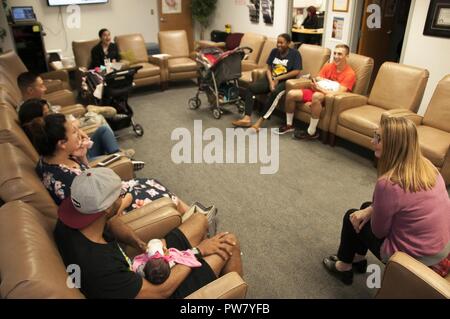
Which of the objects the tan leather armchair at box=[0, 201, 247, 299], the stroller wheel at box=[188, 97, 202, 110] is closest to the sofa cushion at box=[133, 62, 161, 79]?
the stroller wheel at box=[188, 97, 202, 110]

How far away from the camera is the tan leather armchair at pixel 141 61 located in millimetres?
5715

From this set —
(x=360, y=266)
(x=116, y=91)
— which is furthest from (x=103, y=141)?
(x=360, y=266)

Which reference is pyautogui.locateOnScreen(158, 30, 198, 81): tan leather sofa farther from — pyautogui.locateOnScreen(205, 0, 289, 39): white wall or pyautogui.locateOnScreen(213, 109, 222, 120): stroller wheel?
pyautogui.locateOnScreen(213, 109, 222, 120): stroller wheel

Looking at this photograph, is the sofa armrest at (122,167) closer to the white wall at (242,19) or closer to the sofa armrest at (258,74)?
the sofa armrest at (258,74)

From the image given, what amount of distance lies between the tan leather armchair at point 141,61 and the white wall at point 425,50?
3782 millimetres

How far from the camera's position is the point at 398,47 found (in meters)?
5.44

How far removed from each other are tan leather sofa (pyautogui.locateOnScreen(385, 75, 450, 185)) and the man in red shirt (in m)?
0.82

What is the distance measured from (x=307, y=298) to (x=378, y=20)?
4.45m

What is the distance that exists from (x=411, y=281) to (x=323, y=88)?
2958mm

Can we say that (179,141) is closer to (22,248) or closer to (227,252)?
(227,252)

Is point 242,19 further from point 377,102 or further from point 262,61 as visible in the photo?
point 377,102

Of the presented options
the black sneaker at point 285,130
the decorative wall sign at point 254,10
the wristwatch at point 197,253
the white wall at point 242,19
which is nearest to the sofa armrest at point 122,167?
the wristwatch at point 197,253

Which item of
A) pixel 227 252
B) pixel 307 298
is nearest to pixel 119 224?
pixel 227 252

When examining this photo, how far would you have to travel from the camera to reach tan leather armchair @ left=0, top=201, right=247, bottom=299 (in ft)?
3.43
